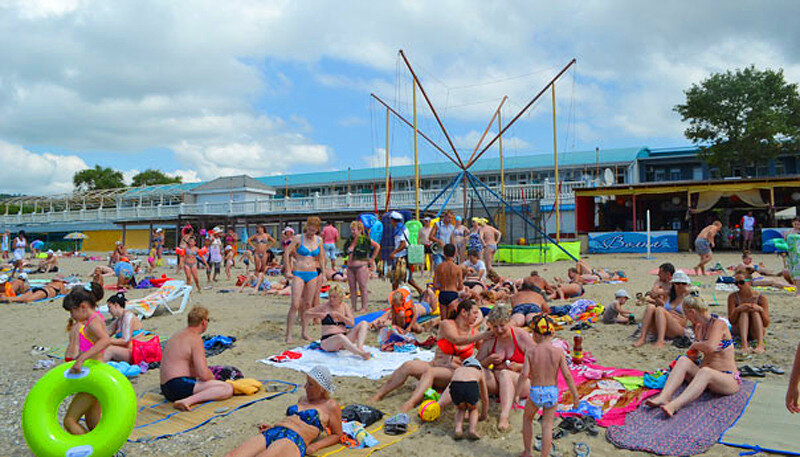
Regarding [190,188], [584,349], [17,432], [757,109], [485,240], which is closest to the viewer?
[17,432]

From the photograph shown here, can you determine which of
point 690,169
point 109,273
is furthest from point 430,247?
point 690,169

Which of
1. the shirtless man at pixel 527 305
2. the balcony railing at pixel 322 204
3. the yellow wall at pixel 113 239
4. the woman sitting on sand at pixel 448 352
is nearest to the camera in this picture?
the woman sitting on sand at pixel 448 352

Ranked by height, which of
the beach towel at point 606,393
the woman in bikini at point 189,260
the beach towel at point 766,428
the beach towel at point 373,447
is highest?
the woman in bikini at point 189,260

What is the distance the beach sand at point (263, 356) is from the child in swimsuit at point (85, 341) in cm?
37

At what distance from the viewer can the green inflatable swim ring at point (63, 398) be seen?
10.8 ft

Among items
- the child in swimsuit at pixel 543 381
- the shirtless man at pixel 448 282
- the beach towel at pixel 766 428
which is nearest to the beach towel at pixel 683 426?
the beach towel at pixel 766 428

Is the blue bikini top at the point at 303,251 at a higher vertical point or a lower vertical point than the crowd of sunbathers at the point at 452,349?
higher

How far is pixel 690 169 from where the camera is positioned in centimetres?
3219

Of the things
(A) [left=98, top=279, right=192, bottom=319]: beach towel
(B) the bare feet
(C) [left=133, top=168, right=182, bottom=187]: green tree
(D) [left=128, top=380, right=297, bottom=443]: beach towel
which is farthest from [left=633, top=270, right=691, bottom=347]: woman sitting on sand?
(C) [left=133, top=168, right=182, bottom=187]: green tree

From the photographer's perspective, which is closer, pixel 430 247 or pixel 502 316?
pixel 502 316

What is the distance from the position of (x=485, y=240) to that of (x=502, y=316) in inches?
293

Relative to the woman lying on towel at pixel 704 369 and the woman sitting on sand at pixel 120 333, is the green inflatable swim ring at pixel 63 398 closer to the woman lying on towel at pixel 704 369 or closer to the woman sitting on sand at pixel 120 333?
the woman sitting on sand at pixel 120 333

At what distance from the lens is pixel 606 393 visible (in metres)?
4.71

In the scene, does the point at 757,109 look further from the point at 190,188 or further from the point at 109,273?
the point at 190,188
